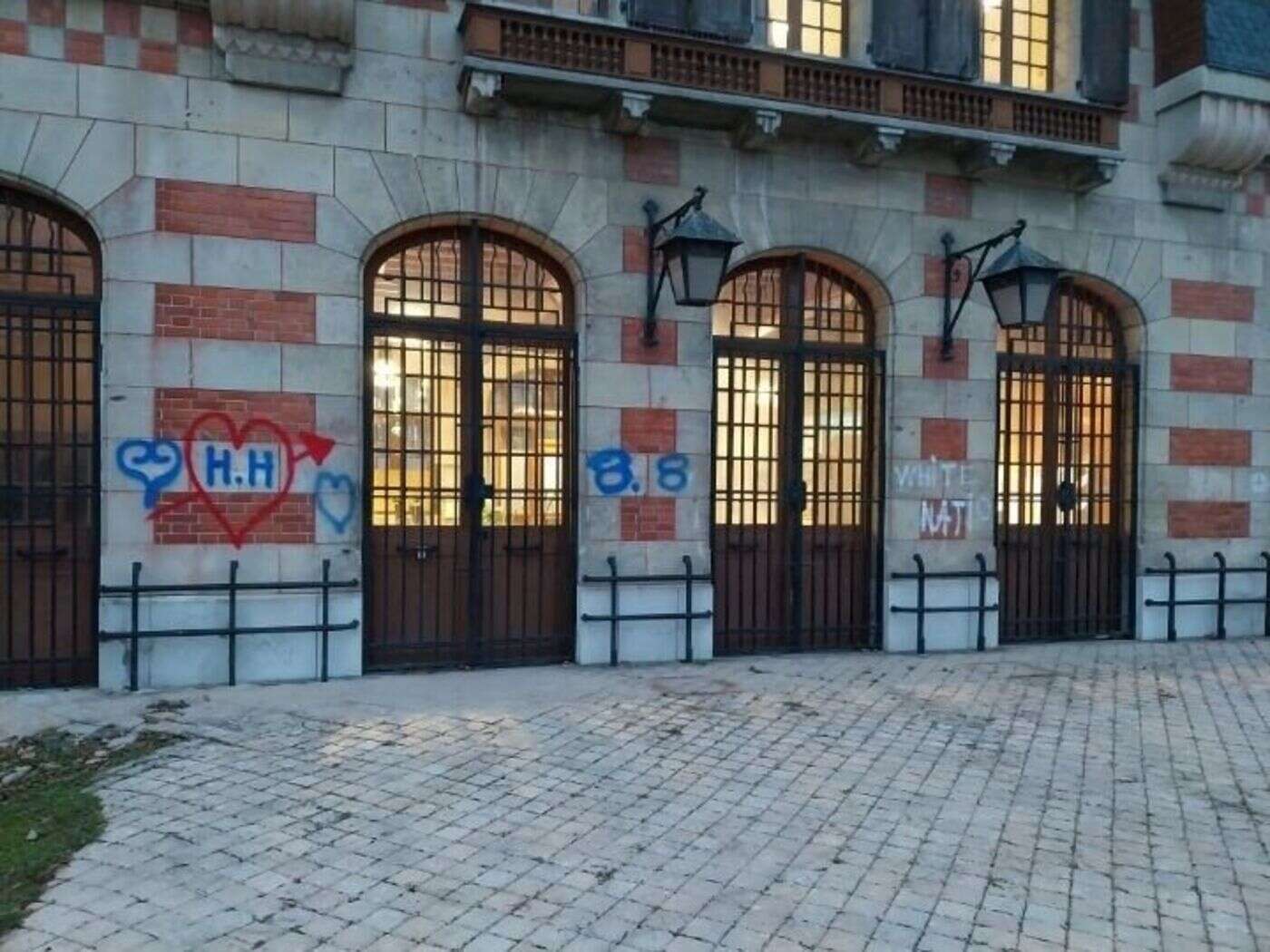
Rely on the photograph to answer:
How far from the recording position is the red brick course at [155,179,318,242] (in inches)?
291

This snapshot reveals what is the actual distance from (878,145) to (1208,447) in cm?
528

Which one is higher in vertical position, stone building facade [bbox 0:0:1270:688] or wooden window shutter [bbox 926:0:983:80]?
wooden window shutter [bbox 926:0:983:80]

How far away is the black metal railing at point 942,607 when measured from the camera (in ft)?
31.0

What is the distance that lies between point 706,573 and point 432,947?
5.46m

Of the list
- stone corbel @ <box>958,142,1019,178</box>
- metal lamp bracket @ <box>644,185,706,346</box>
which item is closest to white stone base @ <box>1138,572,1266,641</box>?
stone corbel @ <box>958,142,1019,178</box>

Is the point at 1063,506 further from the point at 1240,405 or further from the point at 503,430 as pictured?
the point at 503,430

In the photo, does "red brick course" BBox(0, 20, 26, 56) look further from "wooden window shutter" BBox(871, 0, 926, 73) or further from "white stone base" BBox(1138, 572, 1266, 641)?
"white stone base" BBox(1138, 572, 1266, 641)

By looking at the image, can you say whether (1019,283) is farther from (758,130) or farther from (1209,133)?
(1209,133)

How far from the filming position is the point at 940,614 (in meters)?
9.59

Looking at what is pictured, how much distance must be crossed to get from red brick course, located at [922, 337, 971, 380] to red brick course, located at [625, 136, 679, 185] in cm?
308

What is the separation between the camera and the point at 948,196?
968cm

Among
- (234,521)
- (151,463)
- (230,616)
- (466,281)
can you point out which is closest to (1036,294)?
(466,281)

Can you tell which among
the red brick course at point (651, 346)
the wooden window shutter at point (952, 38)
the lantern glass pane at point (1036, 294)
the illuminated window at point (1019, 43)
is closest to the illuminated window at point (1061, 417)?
the lantern glass pane at point (1036, 294)

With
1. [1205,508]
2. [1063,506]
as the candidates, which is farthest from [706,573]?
[1205,508]
